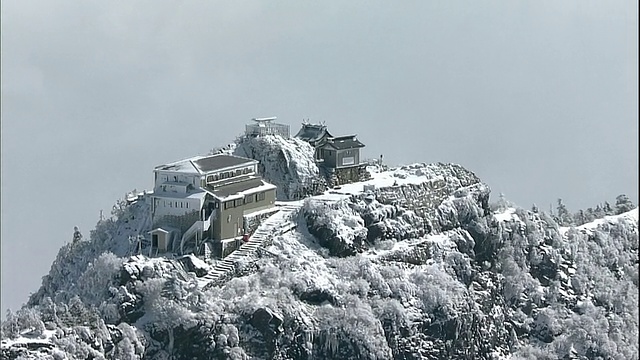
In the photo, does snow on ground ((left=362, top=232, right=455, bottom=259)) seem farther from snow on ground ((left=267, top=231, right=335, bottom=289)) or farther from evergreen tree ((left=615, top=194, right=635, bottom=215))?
evergreen tree ((left=615, top=194, right=635, bottom=215))

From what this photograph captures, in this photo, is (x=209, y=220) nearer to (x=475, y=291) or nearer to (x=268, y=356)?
(x=268, y=356)

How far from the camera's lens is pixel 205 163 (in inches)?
4407

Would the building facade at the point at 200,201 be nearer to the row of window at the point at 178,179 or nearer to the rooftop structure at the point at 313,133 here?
the row of window at the point at 178,179

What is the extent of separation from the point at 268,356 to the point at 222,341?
3.51 m

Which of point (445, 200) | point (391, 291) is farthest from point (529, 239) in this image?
point (391, 291)

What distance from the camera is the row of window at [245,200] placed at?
360ft

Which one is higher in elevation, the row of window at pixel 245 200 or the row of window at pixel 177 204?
the row of window at pixel 245 200

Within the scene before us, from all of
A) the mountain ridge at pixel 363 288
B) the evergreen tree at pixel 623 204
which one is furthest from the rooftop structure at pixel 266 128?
the evergreen tree at pixel 623 204

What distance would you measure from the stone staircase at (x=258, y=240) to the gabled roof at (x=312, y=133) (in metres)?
8.38

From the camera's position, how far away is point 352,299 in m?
108

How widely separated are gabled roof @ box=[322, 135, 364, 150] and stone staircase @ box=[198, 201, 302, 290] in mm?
7829

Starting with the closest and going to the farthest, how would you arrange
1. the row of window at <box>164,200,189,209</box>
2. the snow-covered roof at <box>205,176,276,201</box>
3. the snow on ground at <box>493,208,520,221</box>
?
the row of window at <box>164,200,189,209</box> → the snow-covered roof at <box>205,176,276,201</box> → the snow on ground at <box>493,208,520,221</box>

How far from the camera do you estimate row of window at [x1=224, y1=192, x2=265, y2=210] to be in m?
110

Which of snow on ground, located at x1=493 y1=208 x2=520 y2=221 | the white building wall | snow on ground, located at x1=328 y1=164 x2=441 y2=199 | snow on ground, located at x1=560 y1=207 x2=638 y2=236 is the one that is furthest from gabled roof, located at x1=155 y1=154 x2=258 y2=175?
snow on ground, located at x1=560 y1=207 x2=638 y2=236
